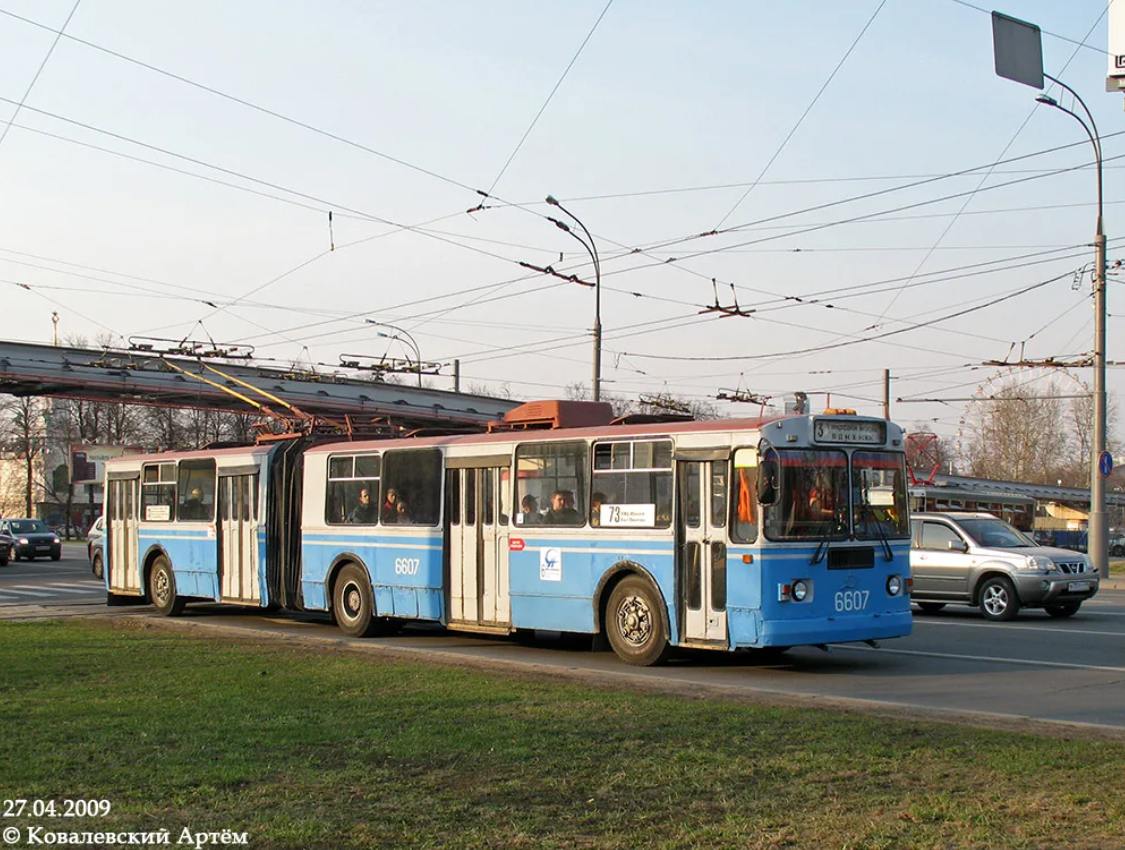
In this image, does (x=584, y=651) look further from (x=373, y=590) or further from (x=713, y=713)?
(x=713, y=713)

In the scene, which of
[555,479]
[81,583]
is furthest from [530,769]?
[81,583]

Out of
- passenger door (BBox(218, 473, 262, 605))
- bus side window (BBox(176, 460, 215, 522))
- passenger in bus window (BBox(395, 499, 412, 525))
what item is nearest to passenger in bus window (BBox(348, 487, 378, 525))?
passenger in bus window (BBox(395, 499, 412, 525))

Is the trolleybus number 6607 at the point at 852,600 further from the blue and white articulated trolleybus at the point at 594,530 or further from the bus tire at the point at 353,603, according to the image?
the bus tire at the point at 353,603

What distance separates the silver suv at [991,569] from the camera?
19422mm

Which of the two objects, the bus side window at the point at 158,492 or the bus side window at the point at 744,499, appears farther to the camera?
the bus side window at the point at 158,492

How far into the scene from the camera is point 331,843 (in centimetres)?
593

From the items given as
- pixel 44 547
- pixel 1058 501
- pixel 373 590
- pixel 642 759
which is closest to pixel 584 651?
pixel 373 590

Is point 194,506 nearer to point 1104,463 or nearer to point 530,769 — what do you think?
point 530,769

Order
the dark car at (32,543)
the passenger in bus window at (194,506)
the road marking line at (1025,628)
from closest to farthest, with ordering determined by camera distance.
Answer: the road marking line at (1025,628), the passenger in bus window at (194,506), the dark car at (32,543)

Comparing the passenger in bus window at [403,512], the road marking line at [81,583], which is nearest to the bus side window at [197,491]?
the passenger in bus window at [403,512]

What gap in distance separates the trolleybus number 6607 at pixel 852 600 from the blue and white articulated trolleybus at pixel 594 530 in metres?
0.02

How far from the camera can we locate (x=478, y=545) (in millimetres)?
16141

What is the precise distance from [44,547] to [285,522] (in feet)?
102

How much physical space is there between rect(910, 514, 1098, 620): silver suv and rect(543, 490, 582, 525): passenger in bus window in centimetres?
650
